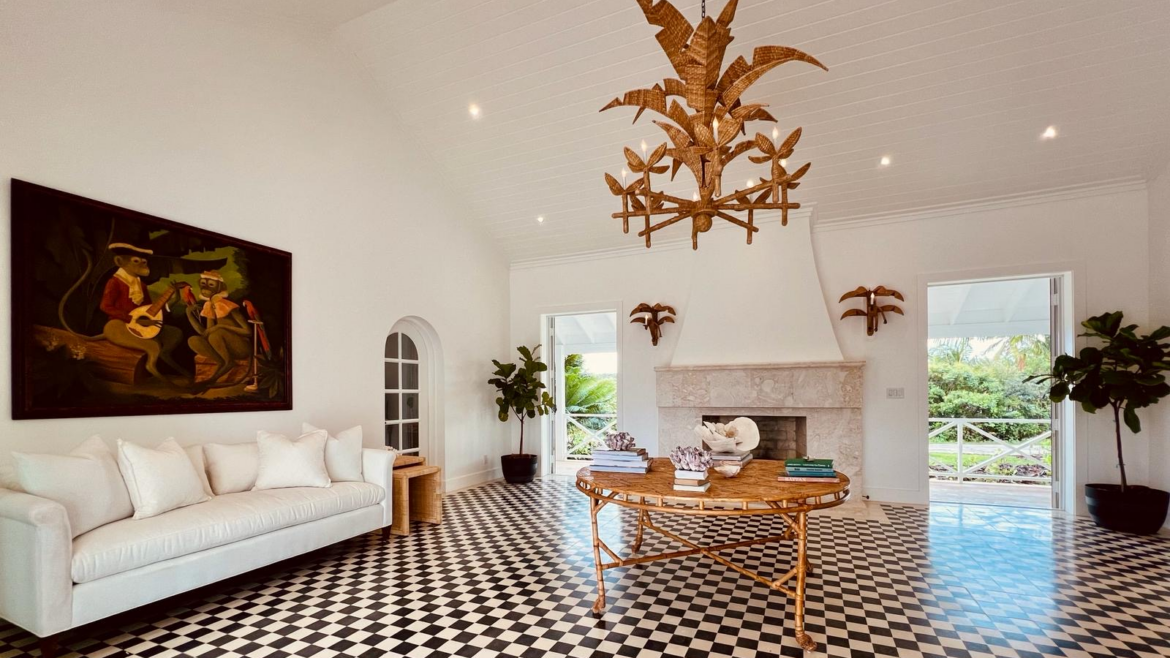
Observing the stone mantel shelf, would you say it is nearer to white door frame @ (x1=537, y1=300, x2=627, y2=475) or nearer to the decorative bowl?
white door frame @ (x1=537, y1=300, x2=627, y2=475)

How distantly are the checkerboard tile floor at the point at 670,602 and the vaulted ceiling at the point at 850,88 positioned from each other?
310 centimetres

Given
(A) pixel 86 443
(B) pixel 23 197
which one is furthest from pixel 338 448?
(B) pixel 23 197

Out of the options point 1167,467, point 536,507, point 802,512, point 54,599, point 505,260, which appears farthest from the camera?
point 505,260

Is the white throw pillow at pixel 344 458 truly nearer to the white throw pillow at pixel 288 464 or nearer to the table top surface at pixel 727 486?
the white throw pillow at pixel 288 464

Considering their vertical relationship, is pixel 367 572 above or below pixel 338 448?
below

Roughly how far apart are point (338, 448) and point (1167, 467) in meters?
6.57

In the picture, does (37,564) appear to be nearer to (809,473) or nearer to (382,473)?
(382,473)

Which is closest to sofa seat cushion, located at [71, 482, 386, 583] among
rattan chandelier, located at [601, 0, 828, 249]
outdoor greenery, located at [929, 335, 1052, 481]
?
rattan chandelier, located at [601, 0, 828, 249]

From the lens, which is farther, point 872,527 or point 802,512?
point 872,527

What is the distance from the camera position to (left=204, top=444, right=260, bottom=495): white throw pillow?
3768mm

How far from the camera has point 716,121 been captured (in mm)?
2918

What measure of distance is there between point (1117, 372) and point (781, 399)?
2.60 m

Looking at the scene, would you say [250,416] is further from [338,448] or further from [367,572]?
[367,572]

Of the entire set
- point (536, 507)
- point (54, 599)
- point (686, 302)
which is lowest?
point (536, 507)
